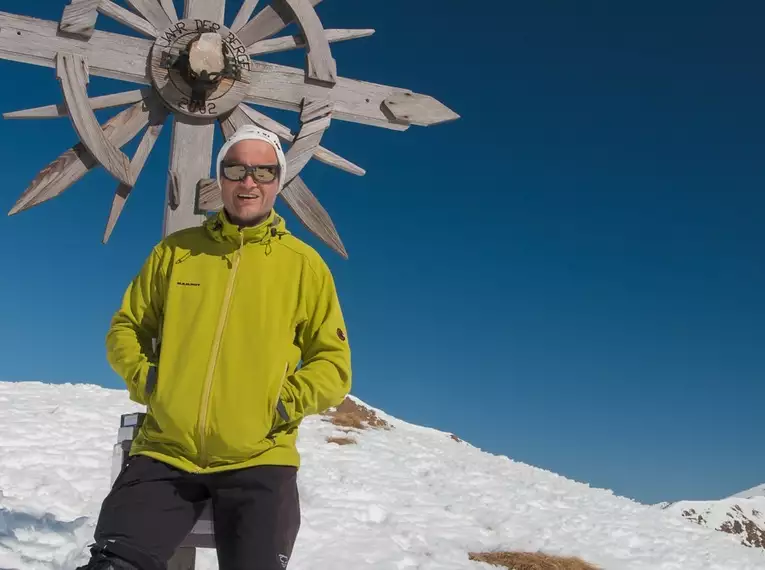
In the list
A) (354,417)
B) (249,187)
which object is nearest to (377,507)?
(249,187)

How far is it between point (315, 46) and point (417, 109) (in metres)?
0.81

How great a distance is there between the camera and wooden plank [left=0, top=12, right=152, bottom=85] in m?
3.65

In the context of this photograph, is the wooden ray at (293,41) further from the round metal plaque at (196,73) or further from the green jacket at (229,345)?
the green jacket at (229,345)

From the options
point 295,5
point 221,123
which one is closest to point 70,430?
point 221,123

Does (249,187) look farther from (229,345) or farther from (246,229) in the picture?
(229,345)

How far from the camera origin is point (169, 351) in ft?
7.57

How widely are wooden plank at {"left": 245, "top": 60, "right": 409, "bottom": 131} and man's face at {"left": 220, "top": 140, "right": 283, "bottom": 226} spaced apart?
165 centimetres

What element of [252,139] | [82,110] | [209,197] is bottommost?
[252,139]

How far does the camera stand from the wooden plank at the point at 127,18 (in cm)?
385

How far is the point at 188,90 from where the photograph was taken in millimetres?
3947

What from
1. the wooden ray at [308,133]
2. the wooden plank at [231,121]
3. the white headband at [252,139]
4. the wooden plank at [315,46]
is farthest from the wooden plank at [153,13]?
the white headband at [252,139]

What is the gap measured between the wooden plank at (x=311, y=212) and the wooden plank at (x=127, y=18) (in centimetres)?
126

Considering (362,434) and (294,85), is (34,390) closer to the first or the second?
(362,434)

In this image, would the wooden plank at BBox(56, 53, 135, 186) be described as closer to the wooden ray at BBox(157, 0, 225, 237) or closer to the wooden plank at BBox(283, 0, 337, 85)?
the wooden ray at BBox(157, 0, 225, 237)
